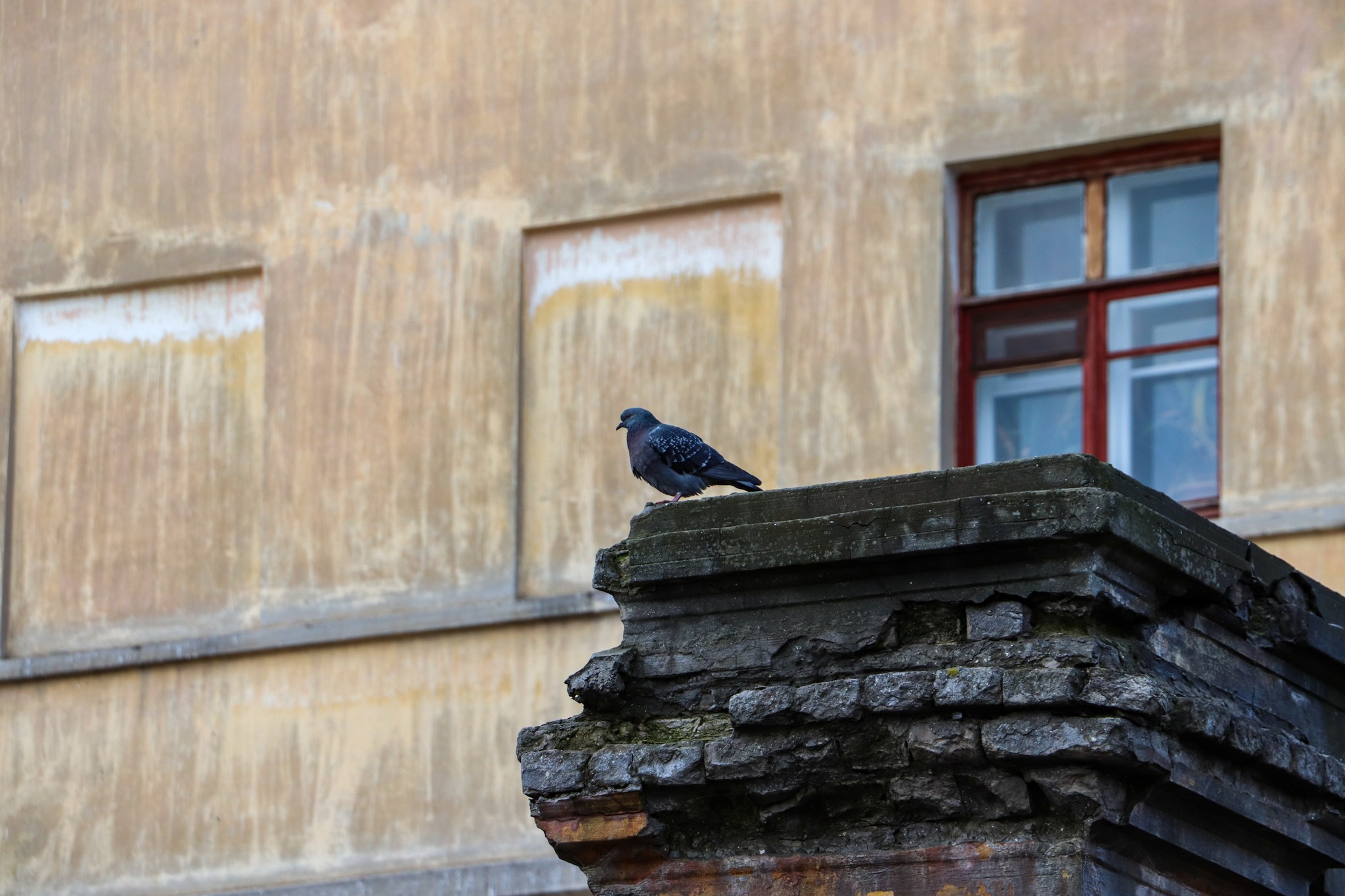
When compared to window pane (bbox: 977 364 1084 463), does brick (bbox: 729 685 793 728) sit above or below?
below

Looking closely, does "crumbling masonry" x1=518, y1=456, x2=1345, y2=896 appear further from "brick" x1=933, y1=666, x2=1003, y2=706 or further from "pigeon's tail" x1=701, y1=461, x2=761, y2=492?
"pigeon's tail" x1=701, y1=461, x2=761, y2=492

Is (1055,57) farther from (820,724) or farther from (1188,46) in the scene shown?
(820,724)

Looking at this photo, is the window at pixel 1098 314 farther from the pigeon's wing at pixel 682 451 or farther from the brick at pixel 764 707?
the brick at pixel 764 707

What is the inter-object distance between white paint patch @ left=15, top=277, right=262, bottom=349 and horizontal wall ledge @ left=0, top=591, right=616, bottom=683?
1.87 m

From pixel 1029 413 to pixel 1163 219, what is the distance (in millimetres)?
1224

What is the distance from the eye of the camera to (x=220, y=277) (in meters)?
17.0

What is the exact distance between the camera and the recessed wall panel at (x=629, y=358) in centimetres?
1563

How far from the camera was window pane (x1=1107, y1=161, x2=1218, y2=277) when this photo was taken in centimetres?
1499

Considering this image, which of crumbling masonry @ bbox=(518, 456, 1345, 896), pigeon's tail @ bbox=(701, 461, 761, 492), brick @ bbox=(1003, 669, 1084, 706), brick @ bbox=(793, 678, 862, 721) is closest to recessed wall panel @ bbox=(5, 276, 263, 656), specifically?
pigeon's tail @ bbox=(701, 461, 761, 492)

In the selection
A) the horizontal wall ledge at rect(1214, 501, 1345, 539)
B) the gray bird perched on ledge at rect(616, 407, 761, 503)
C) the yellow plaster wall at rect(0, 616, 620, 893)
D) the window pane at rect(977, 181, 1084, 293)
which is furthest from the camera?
the yellow plaster wall at rect(0, 616, 620, 893)

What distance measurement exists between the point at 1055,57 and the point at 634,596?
22.4ft

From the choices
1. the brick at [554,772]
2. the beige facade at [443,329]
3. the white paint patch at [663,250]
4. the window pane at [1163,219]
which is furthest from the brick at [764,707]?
the white paint patch at [663,250]

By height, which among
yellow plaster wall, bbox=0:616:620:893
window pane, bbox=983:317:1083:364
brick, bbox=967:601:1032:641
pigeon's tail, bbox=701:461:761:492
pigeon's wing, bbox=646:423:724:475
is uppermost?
window pane, bbox=983:317:1083:364

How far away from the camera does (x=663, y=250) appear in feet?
52.5
